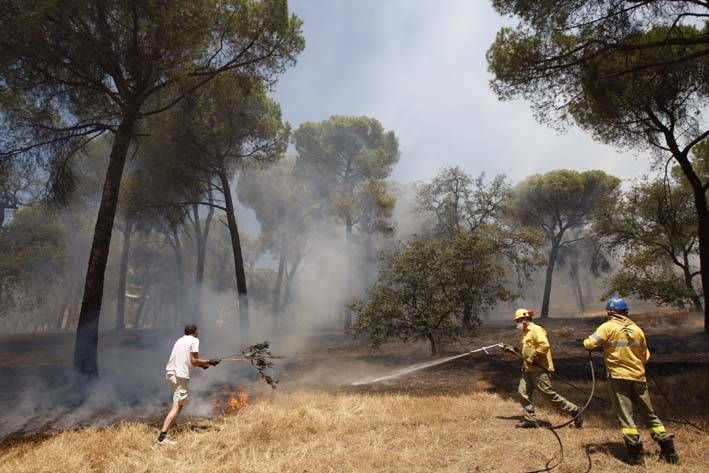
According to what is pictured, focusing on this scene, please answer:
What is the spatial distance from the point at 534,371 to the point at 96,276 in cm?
1004

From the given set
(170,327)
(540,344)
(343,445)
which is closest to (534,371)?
(540,344)

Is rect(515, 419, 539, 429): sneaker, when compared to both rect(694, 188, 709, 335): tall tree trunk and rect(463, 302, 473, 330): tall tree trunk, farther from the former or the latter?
rect(694, 188, 709, 335): tall tree trunk

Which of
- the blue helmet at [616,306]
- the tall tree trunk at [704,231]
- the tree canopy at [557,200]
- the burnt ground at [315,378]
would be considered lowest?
the burnt ground at [315,378]

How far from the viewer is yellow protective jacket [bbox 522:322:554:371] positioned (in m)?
6.24

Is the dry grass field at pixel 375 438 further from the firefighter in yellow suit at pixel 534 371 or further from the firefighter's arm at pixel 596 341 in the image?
the firefighter's arm at pixel 596 341

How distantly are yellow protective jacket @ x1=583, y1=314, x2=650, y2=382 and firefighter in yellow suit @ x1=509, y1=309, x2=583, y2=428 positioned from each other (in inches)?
43.8

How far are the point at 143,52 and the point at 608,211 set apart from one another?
20707mm

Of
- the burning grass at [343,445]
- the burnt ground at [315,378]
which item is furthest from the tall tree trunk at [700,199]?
the burning grass at [343,445]

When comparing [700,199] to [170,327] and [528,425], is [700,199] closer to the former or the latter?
[528,425]

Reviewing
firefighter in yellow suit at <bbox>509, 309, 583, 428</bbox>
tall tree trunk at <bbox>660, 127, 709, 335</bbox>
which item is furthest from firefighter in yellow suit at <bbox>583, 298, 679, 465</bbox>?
tall tree trunk at <bbox>660, 127, 709, 335</bbox>

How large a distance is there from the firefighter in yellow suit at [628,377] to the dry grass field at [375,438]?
23 cm

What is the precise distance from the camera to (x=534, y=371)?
6.38m

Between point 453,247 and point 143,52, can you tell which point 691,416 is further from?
point 143,52

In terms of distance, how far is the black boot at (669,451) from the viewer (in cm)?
445
